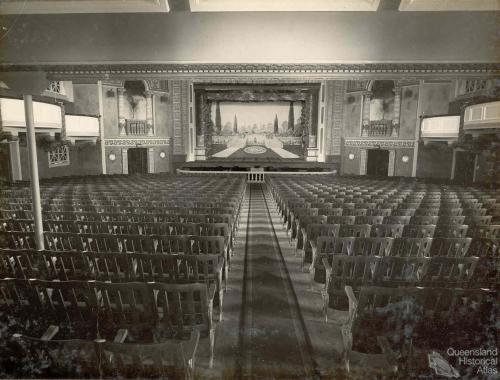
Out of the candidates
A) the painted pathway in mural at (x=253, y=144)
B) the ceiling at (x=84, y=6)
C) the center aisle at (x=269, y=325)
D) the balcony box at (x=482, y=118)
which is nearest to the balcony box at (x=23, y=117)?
the ceiling at (x=84, y=6)

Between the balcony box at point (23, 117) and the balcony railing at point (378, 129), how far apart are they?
48.3ft

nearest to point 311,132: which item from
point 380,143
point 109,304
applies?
point 380,143

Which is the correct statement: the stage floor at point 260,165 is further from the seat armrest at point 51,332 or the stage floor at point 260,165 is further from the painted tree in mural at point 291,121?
the seat armrest at point 51,332

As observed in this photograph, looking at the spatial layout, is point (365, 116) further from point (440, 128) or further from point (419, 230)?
point (419, 230)

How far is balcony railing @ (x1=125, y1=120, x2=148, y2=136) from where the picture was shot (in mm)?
17422

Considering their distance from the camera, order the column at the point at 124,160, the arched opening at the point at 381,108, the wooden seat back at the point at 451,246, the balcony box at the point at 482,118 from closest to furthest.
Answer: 1. the wooden seat back at the point at 451,246
2. the balcony box at the point at 482,118
3. the column at the point at 124,160
4. the arched opening at the point at 381,108

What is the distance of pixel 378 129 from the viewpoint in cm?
1761

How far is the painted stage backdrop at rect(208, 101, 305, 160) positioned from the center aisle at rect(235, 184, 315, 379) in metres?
14.8

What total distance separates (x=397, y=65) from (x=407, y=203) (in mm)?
2789

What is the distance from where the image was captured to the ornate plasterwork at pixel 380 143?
54.6 ft

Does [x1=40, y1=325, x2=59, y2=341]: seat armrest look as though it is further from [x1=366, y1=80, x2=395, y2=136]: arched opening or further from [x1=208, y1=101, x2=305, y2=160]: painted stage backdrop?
[x1=366, y1=80, x2=395, y2=136]: arched opening

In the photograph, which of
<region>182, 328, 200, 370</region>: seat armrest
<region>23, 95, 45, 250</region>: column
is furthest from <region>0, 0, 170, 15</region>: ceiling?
<region>182, 328, 200, 370</region>: seat armrest

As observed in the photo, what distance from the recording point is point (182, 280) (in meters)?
3.04

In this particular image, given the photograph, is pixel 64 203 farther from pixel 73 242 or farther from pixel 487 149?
pixel 487 149
